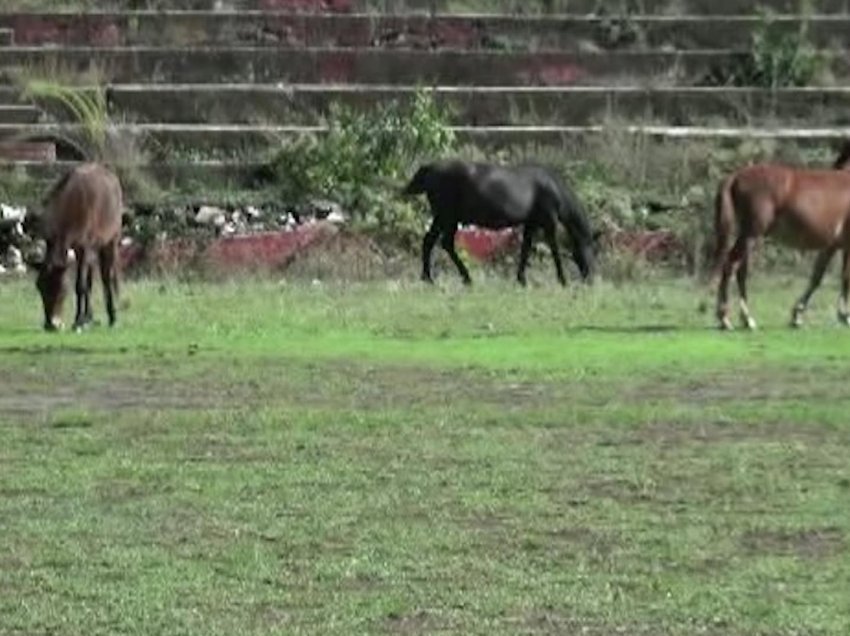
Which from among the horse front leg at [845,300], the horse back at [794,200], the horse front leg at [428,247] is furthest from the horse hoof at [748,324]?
the horse front leg at [428,247]

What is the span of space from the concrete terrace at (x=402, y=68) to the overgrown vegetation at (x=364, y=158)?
47.1 inches

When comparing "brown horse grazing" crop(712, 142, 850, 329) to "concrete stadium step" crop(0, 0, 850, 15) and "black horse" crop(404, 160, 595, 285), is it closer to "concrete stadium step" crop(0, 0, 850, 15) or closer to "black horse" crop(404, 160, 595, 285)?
"black horse" crop(404, 160, 595, 285)

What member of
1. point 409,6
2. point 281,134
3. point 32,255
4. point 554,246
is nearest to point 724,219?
point 554,246

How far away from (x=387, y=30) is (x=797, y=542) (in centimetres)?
3163

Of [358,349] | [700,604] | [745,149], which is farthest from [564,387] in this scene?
[745,149]

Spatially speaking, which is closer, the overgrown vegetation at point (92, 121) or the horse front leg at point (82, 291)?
the horse front leg at point (82, 291)

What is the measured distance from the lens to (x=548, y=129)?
126ft

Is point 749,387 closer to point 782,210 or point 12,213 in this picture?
point 782,210

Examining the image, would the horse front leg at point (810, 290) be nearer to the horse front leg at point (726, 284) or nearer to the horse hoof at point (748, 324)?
the horse hoof at point (748, 324)

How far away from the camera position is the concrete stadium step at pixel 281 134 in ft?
124

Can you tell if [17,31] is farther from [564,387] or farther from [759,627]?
[759,627]

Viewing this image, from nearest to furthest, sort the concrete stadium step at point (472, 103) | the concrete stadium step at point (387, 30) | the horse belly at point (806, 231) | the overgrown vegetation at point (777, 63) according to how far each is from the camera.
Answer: the horse belly at point (806, 231) < the concrete stadium step at point (472, 103) < the overgrown vegetation at point (777, 63) < the concrete stadium step at point (387, 30)

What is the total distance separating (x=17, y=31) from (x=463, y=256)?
37.1 ft

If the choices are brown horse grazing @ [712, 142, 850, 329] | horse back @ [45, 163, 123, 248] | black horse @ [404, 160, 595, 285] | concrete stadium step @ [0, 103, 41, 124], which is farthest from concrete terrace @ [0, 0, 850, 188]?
brown horse grazing @ [712, 142, 850, 329]
